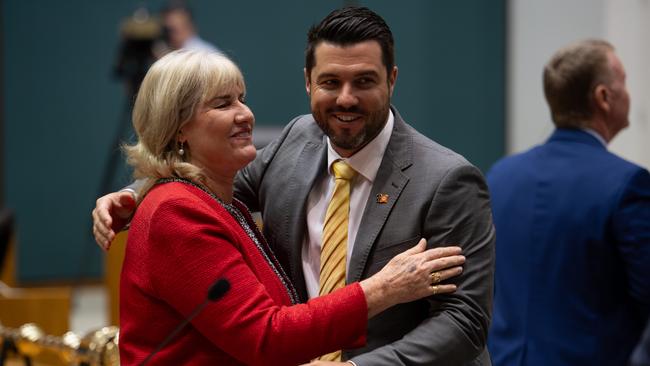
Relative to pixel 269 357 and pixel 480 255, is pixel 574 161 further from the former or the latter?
pixel 269 357

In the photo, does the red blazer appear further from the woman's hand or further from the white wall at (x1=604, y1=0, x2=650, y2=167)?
the white wall at (x1=604, y1=0, x2=650, y2=167)

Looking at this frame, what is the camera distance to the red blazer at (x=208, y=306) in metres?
1.90

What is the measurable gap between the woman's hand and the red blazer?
0.03 metres

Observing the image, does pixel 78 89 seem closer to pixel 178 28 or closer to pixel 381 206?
pixel 178 28

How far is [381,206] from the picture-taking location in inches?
85.0

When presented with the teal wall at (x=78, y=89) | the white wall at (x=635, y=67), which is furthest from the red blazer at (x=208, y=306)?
the teal wall at (x=78, y=89)

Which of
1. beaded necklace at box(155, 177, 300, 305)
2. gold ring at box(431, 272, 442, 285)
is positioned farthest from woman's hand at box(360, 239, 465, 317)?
beaded necklace at box(155, 177, 300, 305)

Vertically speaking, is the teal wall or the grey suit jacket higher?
the grey suit jacket

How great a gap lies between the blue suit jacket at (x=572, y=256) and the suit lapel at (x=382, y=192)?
0.85 meters

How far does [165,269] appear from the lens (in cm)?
193

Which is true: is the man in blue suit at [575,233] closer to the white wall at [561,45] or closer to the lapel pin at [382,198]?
the lapel pin at [382,198]

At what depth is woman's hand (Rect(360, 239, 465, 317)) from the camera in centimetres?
197

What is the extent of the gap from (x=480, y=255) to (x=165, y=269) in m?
0.65

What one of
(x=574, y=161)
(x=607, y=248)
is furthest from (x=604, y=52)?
(x=607, y=248)
